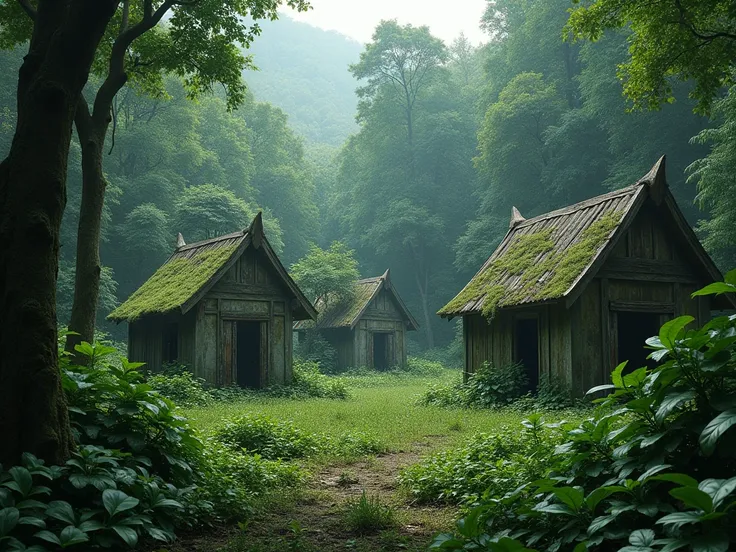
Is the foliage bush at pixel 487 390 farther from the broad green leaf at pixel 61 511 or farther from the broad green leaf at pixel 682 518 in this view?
the broad green leaf at pixel 682 518

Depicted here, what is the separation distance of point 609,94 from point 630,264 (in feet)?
78.5

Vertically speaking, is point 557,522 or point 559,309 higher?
point 559,309

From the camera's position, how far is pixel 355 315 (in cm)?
3175

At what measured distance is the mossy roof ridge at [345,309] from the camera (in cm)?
3219

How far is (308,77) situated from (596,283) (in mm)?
116278

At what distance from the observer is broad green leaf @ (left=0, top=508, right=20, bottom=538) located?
3699mm

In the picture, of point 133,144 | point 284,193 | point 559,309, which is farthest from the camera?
point 284,193

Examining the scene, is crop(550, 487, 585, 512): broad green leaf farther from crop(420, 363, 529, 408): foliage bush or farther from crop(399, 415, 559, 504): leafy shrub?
crop(420, 363, 529, 408): foliage bush

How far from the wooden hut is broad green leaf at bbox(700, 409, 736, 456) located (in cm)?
1585

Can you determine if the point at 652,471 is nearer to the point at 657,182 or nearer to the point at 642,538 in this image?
the point at 642,538

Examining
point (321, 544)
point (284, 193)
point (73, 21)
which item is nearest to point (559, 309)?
point (321, 544)

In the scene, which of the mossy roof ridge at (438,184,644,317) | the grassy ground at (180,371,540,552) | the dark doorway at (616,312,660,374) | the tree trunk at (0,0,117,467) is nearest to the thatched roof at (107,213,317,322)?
the grassy ground at (180,371,540,552)

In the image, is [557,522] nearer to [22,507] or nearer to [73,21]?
[22,507]

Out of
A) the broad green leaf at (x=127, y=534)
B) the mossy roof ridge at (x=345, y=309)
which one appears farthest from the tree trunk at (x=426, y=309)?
the broad green leaf at (x=127, y=534)
